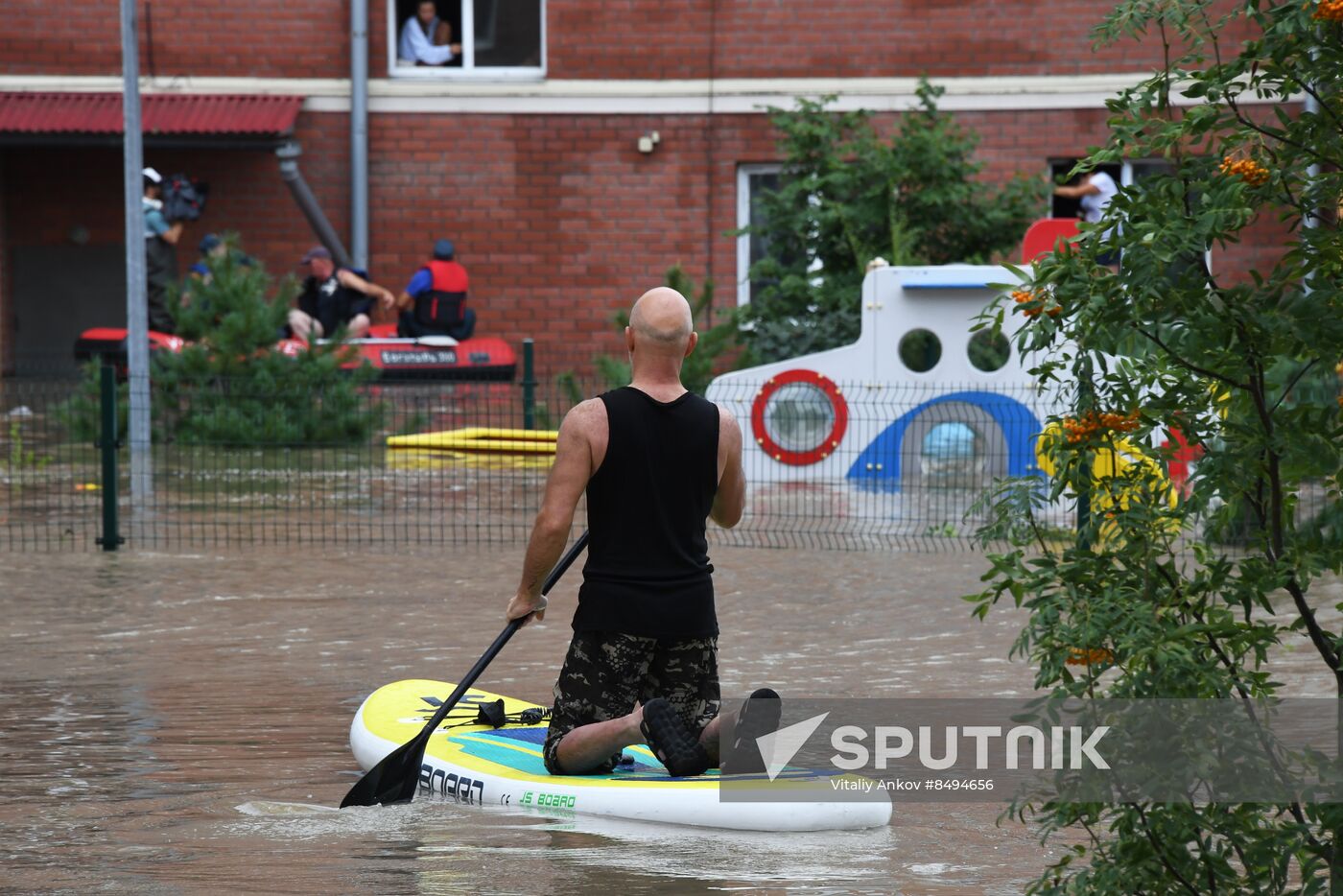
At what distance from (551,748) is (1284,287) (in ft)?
9.81

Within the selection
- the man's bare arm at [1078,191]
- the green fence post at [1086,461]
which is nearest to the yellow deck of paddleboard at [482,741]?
the green fence post at [1086,461]

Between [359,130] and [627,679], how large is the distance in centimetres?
1589

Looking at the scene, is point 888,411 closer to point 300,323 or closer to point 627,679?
point 300,323

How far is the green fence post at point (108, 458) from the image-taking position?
11.3m

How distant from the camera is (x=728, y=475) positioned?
5.82 meters

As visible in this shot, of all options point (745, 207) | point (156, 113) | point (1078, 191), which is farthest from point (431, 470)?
point (156, 113)

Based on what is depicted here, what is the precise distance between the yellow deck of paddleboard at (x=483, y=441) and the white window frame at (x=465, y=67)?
7.15m

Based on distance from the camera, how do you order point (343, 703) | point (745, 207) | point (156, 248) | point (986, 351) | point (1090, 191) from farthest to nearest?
point (745, 207) < point (156, 248) < point (1090, 191) < point (986, 351) < point (343, 703)

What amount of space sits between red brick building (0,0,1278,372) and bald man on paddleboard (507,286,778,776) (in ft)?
50.0

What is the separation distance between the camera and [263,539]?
11961 mm

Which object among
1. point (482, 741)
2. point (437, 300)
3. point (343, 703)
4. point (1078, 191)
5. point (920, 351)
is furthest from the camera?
point (437, 300)

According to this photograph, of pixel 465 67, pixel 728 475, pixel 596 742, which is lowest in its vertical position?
pixel 596 742

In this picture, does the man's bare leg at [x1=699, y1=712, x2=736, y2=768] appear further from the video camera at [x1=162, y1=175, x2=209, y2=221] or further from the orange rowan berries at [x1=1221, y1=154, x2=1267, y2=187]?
the video camera at [x1=162, y1=175, x2=209, y2=221]

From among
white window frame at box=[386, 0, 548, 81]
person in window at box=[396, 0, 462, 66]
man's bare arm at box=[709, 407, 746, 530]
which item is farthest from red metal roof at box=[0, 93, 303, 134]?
man's bare arm at box=[709, 407, 746, 530]
